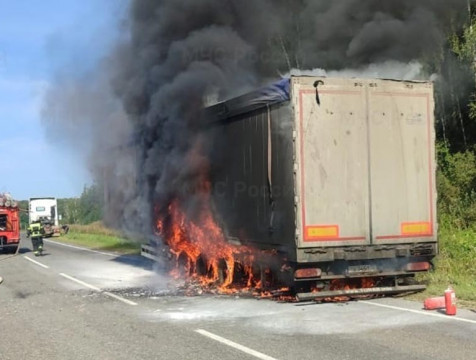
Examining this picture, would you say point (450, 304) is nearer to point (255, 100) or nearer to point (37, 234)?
point (255, 100)

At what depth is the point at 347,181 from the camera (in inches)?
300

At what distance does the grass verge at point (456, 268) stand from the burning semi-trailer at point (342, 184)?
2.09ft

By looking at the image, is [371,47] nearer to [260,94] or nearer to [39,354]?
[260,94]

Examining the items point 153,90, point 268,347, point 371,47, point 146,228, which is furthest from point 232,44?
point 268,347

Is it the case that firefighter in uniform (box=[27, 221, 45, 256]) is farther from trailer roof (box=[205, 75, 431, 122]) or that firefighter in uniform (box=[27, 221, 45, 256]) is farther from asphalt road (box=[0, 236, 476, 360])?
trailer roof (box=[205, 75, 431, 122])

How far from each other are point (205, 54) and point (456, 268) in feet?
20.1

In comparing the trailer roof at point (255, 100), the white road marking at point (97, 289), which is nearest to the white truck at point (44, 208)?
the white road marking at point (97, 289)

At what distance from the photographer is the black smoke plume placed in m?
10.3

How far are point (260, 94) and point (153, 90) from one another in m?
4.29

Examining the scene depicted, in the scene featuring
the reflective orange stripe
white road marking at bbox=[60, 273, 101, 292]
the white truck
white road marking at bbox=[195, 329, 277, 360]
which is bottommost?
white road marking at bbox=[60, 273, 101, 292]

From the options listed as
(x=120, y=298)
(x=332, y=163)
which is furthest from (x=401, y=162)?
(x=120, y=298)

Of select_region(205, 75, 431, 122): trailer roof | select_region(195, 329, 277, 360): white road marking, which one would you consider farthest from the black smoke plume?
select_region(195, 329, 277, 360): white road marking

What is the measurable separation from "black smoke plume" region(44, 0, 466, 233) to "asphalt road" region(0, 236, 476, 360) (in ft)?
10.0

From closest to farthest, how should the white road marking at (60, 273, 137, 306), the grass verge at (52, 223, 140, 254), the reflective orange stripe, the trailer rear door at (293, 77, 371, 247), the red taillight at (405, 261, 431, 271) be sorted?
the trailer rear door at (293, 77, 371, 247) < the reflective orange stripe < the red taillight at (405, 261, 431, 271) < the white road marking at (60, 273, 137, 306) < the grass verge at (52, 223, 140, 254)
